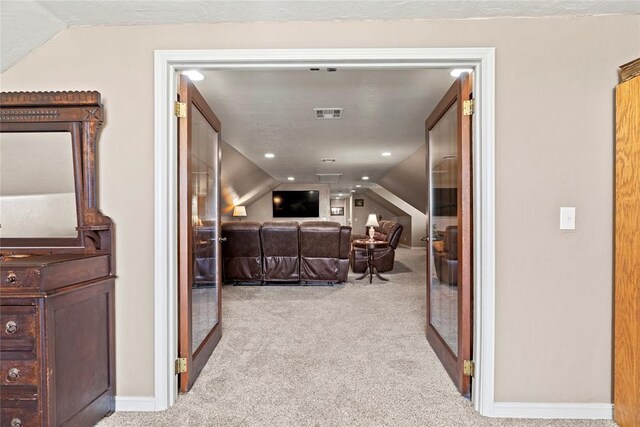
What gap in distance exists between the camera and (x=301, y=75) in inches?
104

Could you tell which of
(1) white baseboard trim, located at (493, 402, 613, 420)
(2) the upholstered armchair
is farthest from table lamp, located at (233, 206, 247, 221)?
(1) white baseboard trim, located at (493, 402, 613, 420)

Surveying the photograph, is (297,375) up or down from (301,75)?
down

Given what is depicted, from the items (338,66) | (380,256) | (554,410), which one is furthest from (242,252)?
(554,410)

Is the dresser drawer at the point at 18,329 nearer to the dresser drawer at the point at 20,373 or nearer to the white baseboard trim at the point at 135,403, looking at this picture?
the dresser drawer at the point at 20,373

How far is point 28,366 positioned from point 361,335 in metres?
2.37

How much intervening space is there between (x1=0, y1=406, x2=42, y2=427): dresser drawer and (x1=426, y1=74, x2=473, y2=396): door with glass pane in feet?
7.10

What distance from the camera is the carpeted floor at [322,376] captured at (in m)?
1.84

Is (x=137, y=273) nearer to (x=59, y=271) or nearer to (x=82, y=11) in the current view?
(x=59, y=271)

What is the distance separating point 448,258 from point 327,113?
1994mm

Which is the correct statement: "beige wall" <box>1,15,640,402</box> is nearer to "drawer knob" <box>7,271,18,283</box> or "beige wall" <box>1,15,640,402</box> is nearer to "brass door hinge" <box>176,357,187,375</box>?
"drawer knob" <box>7,271,18,283</box>

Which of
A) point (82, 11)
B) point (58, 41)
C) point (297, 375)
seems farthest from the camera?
point (297, 375)

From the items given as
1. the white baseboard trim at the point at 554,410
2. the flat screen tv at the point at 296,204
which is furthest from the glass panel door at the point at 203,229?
the flat screen tv at the point at 296,204

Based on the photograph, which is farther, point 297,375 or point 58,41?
point 297,375

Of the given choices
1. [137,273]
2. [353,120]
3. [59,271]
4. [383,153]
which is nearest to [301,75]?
[353,120]
